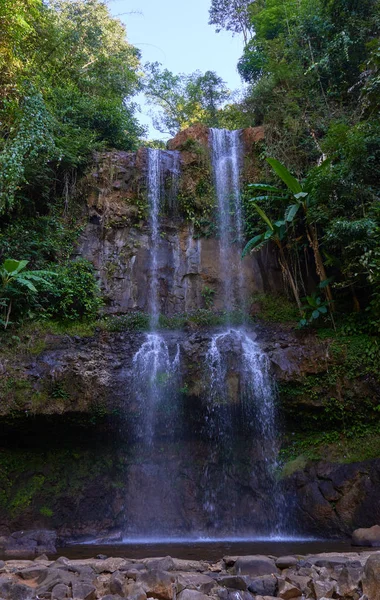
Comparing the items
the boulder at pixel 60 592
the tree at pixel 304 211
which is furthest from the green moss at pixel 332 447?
the boulder at pixel 60 592

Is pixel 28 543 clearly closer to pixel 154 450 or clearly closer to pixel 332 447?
pixel 154 450

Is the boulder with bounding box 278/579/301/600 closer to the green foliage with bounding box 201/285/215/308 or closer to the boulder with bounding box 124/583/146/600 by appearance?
the boulder with bounding box 124/583/146/600

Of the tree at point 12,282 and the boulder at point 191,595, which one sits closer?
the boulder at point 191,595

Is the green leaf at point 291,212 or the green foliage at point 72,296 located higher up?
the green leaf at point 291,212

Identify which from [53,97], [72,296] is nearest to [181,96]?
[53,97]

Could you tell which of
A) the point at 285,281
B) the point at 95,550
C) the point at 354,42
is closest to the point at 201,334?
the point at 285,281

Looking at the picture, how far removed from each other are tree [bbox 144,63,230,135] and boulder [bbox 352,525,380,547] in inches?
755

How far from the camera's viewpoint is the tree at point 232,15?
74.2 ft

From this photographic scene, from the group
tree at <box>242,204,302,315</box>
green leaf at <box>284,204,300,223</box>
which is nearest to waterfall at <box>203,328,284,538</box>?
tree at <box>242,204,302,315</box>

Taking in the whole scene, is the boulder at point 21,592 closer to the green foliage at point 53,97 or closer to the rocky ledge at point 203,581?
the rocky ledge at point 203,581

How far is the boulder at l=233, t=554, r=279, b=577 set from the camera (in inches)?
168

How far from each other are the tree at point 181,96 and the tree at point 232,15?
2.69 meters

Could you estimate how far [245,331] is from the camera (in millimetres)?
10680

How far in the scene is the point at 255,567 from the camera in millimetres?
4301
